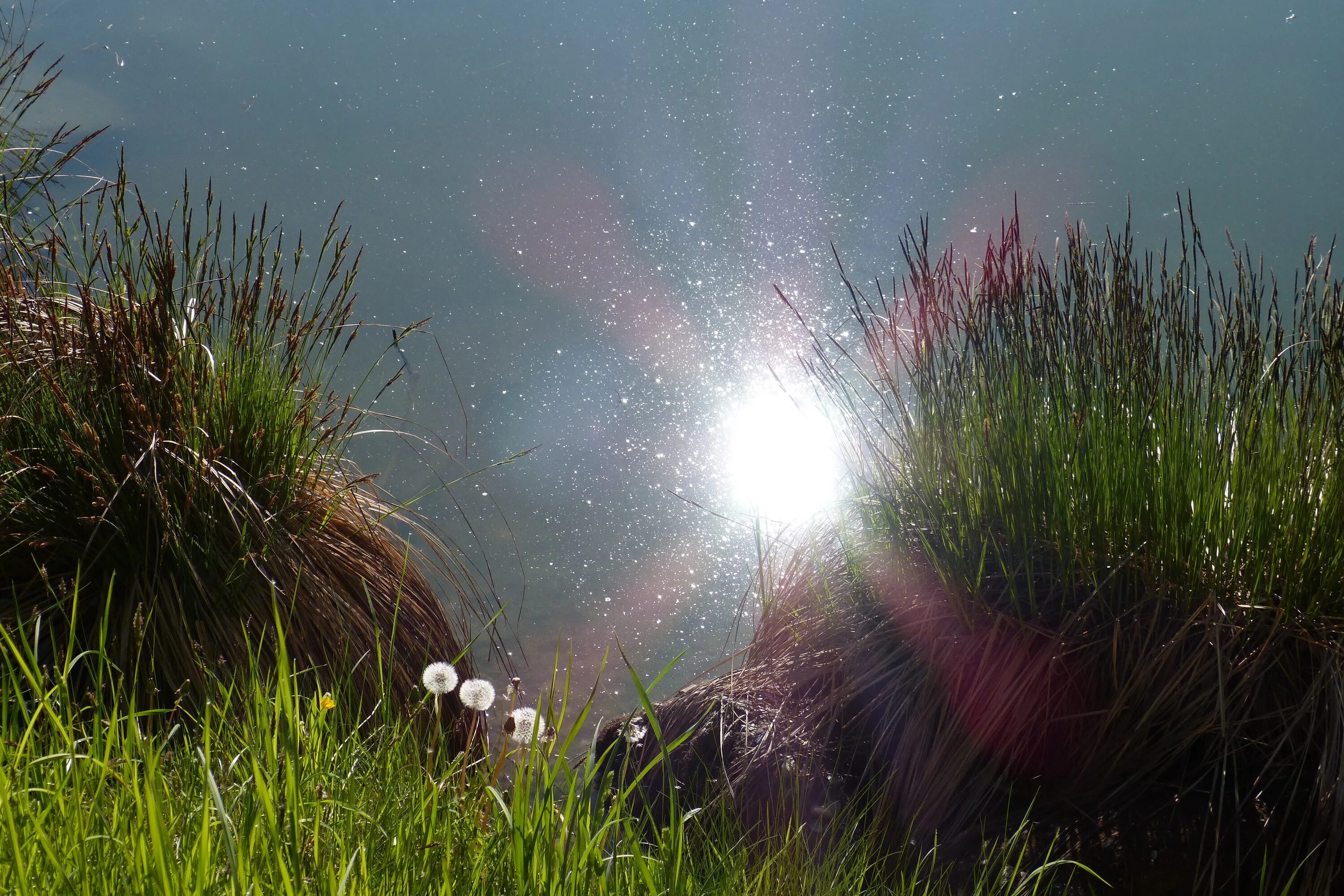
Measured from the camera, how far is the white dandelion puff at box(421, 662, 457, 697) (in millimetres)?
1068

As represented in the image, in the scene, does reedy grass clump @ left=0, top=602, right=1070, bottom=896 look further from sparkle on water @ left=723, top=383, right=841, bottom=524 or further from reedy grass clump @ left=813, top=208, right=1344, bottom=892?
sparkle on water @ left=723, top=383, right=841, bottom=524

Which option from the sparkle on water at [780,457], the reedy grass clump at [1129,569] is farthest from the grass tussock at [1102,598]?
the sparkle on water at [780,457]

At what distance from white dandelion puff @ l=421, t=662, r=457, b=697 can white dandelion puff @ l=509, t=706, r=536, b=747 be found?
0.27ft

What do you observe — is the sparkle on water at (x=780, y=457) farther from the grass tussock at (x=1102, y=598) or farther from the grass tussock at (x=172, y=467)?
the grass tussock at (x=172, y=467)

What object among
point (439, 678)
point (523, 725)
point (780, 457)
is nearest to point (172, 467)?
point (439, 678)

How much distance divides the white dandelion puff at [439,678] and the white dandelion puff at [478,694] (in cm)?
1

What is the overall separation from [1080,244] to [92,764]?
1.64m

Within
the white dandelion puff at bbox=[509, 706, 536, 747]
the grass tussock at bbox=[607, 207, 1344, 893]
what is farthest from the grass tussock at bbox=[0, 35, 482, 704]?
the grass tussock at bbox=[607, 207, 1344, 893]

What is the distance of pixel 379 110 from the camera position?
17.7 feet

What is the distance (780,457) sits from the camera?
12.3 feet

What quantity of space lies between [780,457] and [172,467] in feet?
8.11

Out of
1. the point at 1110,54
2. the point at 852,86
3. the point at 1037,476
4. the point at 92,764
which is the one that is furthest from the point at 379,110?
the point at 92,764

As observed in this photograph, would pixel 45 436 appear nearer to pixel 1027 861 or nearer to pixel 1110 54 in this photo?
pixel 1027 861

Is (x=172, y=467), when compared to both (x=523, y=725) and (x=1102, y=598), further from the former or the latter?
(x=1102, y=598)
